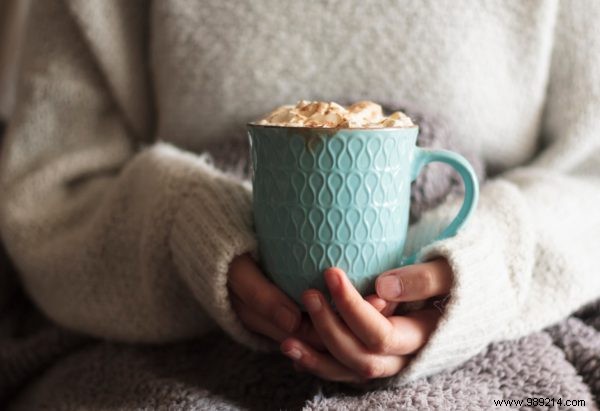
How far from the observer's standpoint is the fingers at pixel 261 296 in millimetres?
533

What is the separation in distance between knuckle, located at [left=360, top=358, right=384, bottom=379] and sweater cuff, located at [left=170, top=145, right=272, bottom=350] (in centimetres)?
12

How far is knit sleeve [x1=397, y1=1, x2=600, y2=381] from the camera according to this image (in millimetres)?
545

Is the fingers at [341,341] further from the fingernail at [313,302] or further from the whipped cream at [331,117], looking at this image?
the whipped cream at [331,117]

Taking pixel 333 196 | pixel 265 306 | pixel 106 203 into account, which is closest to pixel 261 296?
pixel 265 306

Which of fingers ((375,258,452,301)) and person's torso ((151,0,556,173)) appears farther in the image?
person's torso ((151,0,556,173))

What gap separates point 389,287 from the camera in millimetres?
513

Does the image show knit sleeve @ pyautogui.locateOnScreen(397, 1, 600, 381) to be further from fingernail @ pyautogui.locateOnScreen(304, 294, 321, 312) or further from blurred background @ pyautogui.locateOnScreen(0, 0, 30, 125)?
blurred background @ pyautogui.locateOnScreen(0, 0, 30, 125)

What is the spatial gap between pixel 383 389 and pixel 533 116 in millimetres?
424

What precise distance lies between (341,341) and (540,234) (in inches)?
10.4

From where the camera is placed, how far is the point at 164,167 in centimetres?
67

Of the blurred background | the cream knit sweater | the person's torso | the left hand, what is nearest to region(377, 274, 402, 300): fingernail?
the left hand

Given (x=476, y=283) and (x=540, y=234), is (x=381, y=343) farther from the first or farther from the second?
(x=540, y=234)

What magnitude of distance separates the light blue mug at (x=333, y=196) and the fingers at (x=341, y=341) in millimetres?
18

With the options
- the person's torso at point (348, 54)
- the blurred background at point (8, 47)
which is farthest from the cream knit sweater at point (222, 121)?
the blurred background at point (8, 47)
